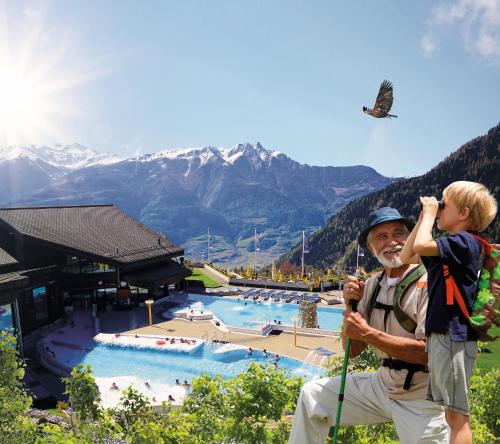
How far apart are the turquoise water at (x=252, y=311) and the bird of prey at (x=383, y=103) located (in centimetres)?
3023

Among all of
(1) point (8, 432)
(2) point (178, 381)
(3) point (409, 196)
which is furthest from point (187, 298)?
(3) point (409, 196)

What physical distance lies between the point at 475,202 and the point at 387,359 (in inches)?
62.5

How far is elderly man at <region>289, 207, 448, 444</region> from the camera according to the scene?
317 centimetres

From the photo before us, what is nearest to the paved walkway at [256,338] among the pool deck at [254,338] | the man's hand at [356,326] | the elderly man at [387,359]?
the pool deck at [254,338]

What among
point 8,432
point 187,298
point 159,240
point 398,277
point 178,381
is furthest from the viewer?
point 159,240

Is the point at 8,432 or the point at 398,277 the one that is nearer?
the point at 398,277

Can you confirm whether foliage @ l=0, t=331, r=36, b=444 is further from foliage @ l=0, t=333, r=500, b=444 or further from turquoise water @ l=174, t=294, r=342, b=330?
turquoise water @ l=174, t=294, r=342, b=330

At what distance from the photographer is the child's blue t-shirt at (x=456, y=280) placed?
9.25 feet

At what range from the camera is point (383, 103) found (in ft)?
22.9

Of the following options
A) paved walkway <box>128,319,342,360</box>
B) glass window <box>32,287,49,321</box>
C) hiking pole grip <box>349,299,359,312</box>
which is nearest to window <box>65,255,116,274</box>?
glass window <box>32,287,49,321</box>

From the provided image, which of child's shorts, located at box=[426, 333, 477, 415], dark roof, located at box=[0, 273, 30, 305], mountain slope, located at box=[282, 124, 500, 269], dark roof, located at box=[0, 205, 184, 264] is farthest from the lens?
mountain slope, located at box=[282, 124, 500, 269]

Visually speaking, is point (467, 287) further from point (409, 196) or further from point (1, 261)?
point (409, 196)

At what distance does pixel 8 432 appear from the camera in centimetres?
807

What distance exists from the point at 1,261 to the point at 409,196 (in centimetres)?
12501
